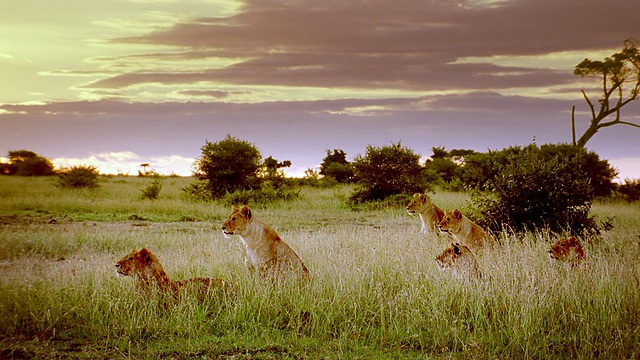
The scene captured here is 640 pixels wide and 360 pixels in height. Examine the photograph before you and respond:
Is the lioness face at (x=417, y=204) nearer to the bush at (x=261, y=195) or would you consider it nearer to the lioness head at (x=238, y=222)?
the lioness head at (x=238, y=222)

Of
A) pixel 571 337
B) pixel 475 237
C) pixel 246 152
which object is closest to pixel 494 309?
pixel 571 337

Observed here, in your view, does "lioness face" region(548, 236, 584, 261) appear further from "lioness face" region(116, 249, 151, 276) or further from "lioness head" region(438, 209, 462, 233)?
"lioness face" region(116, 249, 151, 276)

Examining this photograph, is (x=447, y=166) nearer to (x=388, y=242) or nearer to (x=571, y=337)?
(x=388, y=242)

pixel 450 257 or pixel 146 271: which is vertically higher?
pixel 450 257

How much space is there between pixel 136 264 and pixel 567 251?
265 inches

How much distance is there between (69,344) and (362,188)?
19.8 m

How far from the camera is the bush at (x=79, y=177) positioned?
31920 mm

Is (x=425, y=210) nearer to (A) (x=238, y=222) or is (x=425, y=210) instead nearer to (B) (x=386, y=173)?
(A) (x=238, y=222)

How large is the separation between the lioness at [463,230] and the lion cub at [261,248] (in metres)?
3.74

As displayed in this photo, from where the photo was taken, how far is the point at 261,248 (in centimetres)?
902

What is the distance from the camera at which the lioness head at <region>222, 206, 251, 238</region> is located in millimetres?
8969

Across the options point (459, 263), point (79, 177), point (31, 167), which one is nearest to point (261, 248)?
point (459, 263)

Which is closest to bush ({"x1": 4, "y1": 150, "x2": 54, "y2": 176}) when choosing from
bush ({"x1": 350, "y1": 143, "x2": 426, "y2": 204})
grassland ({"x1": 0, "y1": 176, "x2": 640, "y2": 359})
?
bush ({"x1": 350, "y1": 143, "x2": 426, "y2": 204})

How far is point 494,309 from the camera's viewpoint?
788 centimetres
